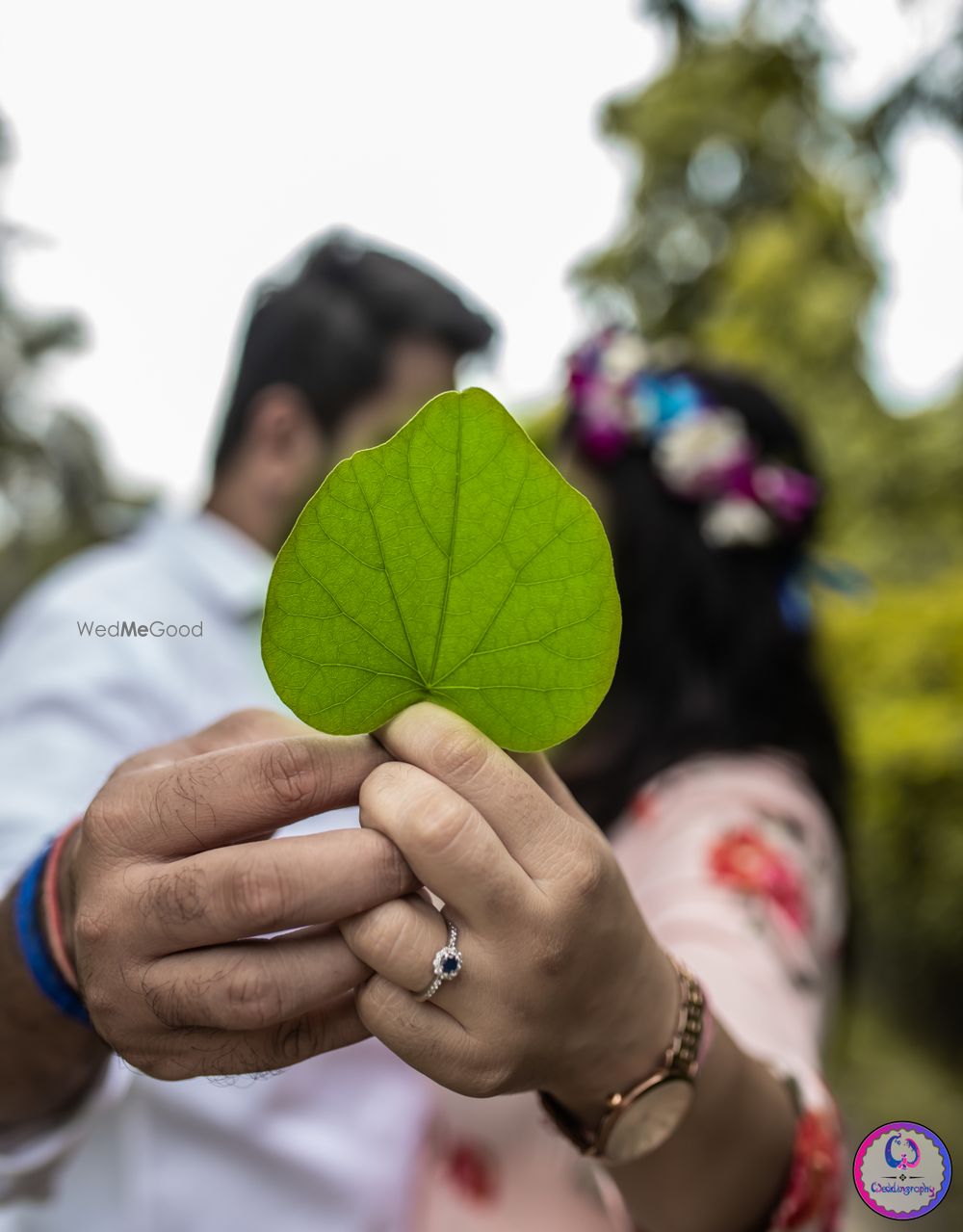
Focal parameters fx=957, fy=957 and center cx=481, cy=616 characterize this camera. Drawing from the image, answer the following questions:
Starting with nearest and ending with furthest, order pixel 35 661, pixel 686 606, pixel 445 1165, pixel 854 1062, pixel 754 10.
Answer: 1. pixel 445 1165
2. pixel 35 661
3. pixel 686 606
4. pixel 854 1062
5. pixel 754 10

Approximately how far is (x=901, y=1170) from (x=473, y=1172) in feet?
→ 1.50

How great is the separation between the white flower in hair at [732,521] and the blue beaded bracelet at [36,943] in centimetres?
103

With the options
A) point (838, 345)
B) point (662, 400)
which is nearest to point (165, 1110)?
point (662, 400)

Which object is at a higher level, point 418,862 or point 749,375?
point 418,862

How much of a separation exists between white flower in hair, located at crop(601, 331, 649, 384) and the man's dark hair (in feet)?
0.91

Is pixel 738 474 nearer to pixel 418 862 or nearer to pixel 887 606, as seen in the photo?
pixel 418 862

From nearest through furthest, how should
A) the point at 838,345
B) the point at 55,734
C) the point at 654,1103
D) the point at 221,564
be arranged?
1. the point at 654,1103
2. the point at 55,734
3. the point at 221,564
4. the point at 838,345

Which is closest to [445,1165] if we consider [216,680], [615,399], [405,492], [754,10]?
[216,680]

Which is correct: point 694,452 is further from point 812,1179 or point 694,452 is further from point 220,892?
point 220,892

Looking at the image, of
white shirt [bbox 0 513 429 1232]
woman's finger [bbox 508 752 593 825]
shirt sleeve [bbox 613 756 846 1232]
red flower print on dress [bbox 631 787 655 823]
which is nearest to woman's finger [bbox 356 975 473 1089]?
woman's finger [bbox 508 752 593 825]

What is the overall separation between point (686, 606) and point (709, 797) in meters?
0.34

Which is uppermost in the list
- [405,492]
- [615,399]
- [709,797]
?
[405,492]

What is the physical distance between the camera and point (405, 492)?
39 cm

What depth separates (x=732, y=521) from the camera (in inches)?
53.7
